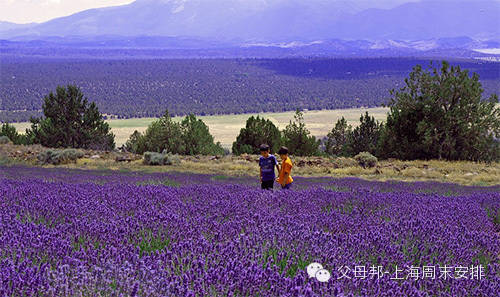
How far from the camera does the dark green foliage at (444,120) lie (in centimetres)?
2391

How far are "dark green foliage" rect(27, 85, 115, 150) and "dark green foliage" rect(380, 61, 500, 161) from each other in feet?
55.8

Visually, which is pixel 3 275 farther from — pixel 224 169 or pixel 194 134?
pixel 194 134

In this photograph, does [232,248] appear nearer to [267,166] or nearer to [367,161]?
[267,166]

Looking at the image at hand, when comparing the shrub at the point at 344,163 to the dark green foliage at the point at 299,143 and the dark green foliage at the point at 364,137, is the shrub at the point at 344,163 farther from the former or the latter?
the dark green foliage at the point at 364,137

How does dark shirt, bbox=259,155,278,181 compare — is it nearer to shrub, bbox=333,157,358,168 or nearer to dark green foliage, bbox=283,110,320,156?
A: shrub, bbox=333,157,358,168

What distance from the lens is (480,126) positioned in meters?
23.9

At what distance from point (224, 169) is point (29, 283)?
1673 centimetres

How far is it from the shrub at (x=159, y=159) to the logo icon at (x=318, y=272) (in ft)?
55.9

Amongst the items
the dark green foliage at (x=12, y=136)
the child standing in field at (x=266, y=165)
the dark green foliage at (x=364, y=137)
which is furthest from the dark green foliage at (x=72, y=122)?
the child standing in field at (x=266, y=165)

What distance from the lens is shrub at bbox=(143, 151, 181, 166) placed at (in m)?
20.5

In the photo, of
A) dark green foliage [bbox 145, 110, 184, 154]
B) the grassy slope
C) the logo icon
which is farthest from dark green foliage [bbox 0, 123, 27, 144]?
the grassy slope

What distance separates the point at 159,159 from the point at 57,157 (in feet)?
11.6

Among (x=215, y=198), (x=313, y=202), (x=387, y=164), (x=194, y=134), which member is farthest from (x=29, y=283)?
(x=194, y=134)

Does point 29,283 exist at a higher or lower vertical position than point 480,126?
higher
